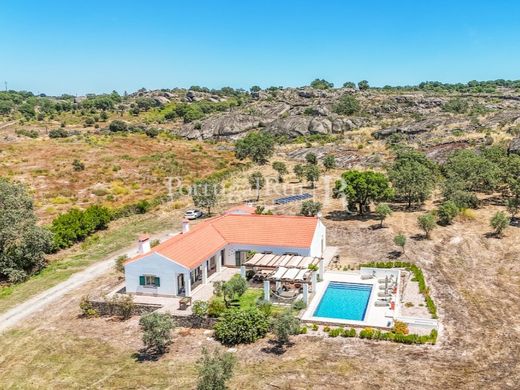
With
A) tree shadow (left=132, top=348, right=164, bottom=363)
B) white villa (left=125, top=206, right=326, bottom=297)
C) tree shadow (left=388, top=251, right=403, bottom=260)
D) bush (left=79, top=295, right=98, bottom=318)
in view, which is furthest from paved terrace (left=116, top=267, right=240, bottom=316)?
tree shadow (left=388, top=251, right=403, bottom=260)

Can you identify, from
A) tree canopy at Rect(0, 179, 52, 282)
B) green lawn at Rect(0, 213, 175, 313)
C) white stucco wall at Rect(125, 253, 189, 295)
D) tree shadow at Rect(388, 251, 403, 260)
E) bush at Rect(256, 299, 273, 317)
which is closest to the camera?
bush at Rect(256, 299, 273, 317)

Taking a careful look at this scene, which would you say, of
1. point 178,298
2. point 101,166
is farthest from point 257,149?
point 178,298

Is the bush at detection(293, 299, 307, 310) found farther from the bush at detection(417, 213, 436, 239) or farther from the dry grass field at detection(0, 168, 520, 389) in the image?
the bush at detection(417, 213, 436, 239)

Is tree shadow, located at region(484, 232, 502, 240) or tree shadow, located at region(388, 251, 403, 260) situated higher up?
tree shadow, located at region(484, 232, 502, 240)

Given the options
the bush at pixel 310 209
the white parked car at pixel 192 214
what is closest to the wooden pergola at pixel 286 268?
the bush at pixel 310 209

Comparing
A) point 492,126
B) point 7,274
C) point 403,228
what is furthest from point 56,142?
point 492,126

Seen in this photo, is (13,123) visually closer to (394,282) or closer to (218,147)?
(218,147)

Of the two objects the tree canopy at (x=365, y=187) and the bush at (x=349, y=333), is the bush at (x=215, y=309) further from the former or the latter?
the tree canopy at (x=365, y=187)

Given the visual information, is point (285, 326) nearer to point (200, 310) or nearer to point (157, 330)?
point (200, 310)
